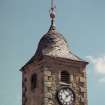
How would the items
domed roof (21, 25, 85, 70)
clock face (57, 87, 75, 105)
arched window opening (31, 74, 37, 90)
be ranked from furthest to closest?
arched window opening (31, 74, 37, 90), domed roof (21, 25, 85, 70), clock face (57, 87, 75, 105)

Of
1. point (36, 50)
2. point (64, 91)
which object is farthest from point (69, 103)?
point (36, 50)

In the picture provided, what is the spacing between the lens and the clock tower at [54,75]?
42062mm

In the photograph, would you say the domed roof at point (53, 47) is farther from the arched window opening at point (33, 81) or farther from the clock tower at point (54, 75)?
the arched window opening at point (33, 81)

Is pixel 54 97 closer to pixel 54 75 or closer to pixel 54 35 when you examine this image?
pixel 54 75

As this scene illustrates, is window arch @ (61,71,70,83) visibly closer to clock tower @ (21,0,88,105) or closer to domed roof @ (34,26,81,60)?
clock tower @ (21,0,88,105)

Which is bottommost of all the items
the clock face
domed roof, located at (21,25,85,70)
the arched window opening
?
the clock face

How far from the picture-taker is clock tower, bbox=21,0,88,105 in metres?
42.1

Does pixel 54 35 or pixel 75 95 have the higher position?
pixel 54 35

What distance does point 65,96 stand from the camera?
139 ft

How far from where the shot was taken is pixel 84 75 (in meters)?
43.6

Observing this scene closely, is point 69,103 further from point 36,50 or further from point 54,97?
point 36,50

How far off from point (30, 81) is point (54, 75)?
2.06 meters

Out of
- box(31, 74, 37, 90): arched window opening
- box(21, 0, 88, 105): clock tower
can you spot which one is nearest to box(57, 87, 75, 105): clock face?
box(21, 0, 88, 105): clock tower

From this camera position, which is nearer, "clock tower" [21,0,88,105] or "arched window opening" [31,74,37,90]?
"clock tower" [21,0,88,105]
